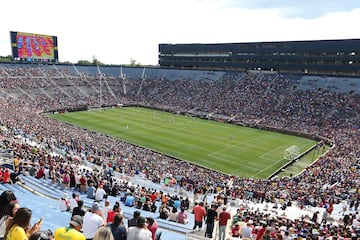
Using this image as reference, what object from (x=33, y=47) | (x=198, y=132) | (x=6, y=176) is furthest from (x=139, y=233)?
(x=33, y=47)

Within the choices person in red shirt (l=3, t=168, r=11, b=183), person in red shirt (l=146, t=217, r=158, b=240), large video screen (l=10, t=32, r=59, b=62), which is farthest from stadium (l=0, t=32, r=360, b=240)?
person in red shirt (l=146, t=217, r=158, b=240)

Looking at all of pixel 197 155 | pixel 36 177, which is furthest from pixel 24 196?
pixel 197 155

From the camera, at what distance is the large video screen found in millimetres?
70562

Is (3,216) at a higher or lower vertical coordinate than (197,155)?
higher

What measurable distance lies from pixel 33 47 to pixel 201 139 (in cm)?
5264

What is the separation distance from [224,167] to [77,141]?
16.6 m

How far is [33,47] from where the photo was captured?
74.0 meters

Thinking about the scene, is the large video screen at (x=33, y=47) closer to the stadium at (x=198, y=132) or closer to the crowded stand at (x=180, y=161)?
the stadium at (x=198, y=132)

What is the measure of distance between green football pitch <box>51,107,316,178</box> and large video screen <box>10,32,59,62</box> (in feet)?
81.3

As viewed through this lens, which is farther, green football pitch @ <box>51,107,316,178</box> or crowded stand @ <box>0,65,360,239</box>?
green football pitch @ <box>51,107,316,178</box>

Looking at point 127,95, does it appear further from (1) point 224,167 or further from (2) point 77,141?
(1) point 224,167

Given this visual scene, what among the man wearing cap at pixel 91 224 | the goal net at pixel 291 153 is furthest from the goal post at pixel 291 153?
the man wearing cap at pixel 91 224

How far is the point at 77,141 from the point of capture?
34.5 m

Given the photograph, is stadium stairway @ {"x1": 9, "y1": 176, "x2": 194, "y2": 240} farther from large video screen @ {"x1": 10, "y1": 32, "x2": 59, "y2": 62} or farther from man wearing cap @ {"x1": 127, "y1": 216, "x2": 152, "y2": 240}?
large video screen @ {"x1": 10, "y1": 32, "x2": 59, "y2": 62}
